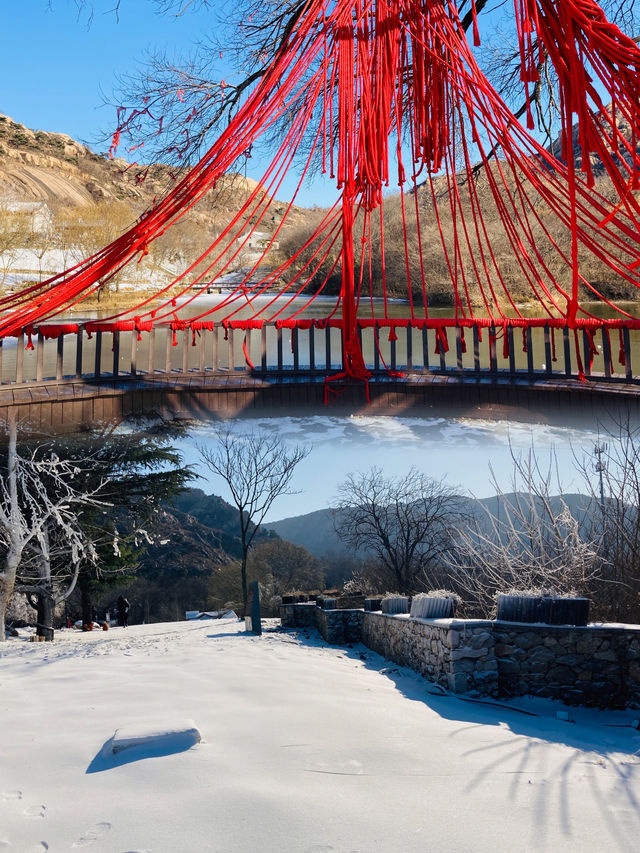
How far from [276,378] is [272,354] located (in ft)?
0.56

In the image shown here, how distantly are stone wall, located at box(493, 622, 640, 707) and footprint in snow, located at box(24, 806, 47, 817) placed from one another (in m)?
3.34

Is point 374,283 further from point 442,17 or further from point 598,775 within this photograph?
point 598,775

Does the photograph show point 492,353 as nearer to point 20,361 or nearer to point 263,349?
point 263,349

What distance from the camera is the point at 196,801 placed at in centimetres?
147

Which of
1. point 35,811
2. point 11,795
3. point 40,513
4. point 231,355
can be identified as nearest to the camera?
point 35,811

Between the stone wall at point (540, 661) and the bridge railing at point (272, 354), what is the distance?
2052mm

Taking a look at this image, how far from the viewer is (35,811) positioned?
144 cm

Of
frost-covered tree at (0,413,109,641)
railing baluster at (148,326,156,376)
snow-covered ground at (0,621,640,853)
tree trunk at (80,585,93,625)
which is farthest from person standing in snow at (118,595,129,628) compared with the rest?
railing baluster at (148,326,156,376)

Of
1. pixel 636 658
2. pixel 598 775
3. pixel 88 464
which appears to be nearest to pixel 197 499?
pixel 88 464

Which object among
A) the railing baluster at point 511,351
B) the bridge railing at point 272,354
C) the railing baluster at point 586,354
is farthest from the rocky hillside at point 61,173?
the railing baluster at point 586,354

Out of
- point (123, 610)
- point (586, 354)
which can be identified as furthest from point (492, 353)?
point (123, 610)

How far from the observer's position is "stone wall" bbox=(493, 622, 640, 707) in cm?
401

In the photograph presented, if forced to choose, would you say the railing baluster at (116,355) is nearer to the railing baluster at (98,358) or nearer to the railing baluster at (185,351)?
the railing baluster at (98,358)

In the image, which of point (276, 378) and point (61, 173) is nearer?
point (276, 378)
